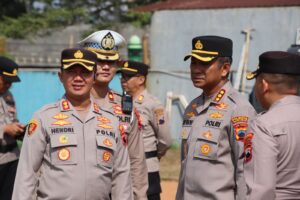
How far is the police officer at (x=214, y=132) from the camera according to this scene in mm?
4730

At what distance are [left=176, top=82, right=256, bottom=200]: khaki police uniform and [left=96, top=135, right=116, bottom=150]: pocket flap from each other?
0.62m

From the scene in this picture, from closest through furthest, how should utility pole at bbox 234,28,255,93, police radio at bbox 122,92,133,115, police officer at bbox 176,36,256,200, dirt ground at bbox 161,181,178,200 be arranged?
police officer at bbox 176,36,256,200, police radio at bbox 122,92,133,115, dirt ground at bbox 161,181,178,200, utility pole at bbox 234,28,255,93

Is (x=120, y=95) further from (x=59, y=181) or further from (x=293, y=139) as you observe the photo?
(x=293, y=139)

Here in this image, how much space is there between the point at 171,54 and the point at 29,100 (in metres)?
3.69

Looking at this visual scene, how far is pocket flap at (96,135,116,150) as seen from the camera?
14.8ft

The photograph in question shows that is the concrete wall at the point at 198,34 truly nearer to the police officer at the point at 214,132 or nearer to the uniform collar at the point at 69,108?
the police officer at the point at 214,132

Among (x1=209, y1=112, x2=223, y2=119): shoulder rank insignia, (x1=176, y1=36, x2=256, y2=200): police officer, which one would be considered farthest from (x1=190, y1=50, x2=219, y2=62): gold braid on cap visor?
(x1=209, y1=112, x2=223, y2=119): shoulder rank insignia

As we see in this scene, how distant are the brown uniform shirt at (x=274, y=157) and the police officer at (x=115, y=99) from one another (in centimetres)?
136

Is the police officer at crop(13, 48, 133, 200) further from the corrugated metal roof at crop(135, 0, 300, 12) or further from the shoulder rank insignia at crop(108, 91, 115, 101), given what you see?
the corrugated metal roof at crop(135, 0, 300, 12)

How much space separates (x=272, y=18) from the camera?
14.9 m

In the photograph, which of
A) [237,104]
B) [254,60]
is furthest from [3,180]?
[254,60]

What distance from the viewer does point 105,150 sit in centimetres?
454

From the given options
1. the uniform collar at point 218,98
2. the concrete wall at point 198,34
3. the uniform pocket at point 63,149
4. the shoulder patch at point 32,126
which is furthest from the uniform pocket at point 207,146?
the concrete wall at point 198,34

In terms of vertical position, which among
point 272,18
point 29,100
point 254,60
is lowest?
point 29,100
